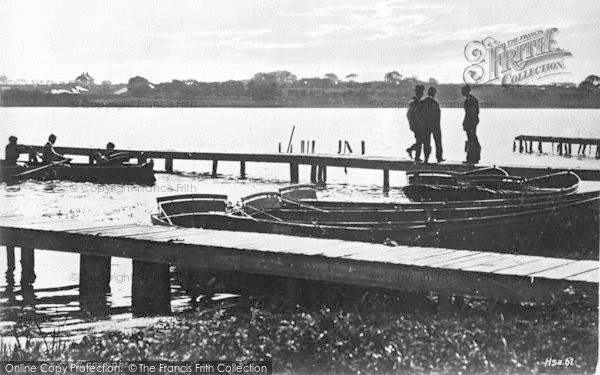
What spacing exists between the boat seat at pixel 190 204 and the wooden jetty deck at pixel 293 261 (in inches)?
103

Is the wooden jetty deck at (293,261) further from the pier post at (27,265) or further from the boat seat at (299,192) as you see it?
the boat seat at (299,192)

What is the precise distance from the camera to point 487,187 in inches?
786

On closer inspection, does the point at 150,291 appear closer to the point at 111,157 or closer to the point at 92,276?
the point at 92,276

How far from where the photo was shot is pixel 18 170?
32.0m

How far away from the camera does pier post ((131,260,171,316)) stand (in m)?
11.9

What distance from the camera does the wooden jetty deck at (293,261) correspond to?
9133mm

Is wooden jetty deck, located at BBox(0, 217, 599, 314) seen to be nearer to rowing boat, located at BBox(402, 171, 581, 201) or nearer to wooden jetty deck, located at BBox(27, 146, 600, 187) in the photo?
rowing boat, located at BBox(402, 171, 581, 201)

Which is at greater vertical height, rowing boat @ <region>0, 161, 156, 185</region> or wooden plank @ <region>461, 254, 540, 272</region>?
wooden plank @ <region>461, 254, 540, 272</region>

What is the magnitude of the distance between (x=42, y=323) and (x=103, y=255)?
4.50 feet

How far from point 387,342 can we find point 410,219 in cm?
758

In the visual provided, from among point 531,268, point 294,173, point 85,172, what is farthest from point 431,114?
point 531,268

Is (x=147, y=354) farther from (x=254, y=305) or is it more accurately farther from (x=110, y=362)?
(x=254, y=305)

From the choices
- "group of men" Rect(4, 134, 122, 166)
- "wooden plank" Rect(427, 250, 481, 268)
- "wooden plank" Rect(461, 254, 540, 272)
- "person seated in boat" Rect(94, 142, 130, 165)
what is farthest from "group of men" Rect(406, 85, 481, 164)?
"wooden plank" Rect(461, 254, 540, 272)

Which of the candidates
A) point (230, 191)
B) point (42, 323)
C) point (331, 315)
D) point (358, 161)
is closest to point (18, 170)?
point (230, 191)
